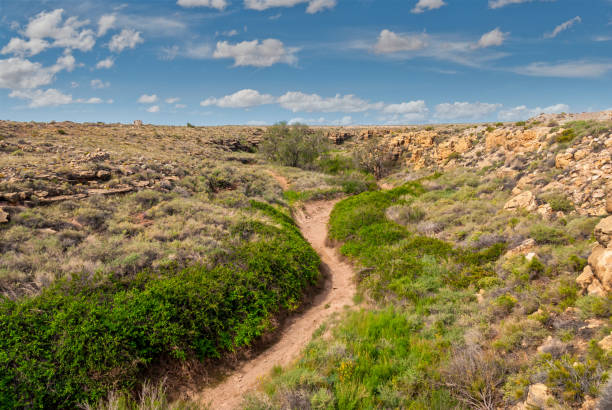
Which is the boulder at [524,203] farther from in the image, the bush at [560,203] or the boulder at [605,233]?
the boulder at [605,233]

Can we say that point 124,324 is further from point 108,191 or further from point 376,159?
point 376,159

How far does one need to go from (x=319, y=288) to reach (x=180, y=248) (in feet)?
16.8

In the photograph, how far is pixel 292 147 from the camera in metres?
37.4

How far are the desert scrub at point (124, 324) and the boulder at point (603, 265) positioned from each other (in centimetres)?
699

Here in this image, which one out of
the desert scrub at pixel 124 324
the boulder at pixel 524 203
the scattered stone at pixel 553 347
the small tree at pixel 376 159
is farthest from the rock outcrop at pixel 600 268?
the small tree at pixel 376 159

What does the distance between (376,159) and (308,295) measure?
2741 cm

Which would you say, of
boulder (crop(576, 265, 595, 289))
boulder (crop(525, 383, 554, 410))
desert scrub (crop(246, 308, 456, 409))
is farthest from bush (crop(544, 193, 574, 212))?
boulder (crop(525, 383, 554, 410))

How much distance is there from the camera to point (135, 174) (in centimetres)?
1591

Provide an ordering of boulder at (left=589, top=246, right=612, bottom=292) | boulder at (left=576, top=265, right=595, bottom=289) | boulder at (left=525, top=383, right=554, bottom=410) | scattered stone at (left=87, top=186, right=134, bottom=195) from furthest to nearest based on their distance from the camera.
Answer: scattered stone at (left=87, top=186, right=134, bottom=195)
boulder at (left=576, top=265, right=595, bottom=289)
boulder at (left=589, top=246, right=612, bottom=292)
boulder at (left=525, top=383, right=554, bottom=410)

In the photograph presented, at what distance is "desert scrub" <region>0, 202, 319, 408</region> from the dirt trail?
0.56 m

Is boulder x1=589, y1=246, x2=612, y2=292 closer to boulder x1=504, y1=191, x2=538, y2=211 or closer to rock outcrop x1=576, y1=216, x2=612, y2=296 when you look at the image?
rock outcrop x1=576, y1=216, x2=612, y2=296

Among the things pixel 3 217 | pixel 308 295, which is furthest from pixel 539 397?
pixel 3 217

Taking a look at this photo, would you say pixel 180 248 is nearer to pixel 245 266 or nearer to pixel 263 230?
pixel 245 266

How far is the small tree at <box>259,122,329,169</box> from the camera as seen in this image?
37.5 m
